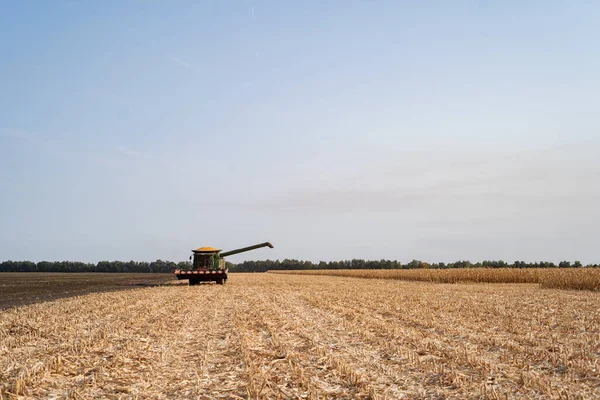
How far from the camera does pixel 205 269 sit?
109 ft

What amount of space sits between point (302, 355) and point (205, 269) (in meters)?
26.1

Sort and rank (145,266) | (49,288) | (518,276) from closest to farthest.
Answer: (49,288) → (518,276) → (145,266)

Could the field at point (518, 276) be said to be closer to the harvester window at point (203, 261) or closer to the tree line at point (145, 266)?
the harvester window at point (203, 261)

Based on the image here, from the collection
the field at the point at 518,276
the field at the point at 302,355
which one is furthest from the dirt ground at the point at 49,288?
the field at the point at 518,276

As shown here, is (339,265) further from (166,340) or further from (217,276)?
→ (166,340)

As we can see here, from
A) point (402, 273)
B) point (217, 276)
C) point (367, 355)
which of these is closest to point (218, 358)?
point (367, 355)

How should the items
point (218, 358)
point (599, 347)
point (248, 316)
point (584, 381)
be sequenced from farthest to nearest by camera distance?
point (248, 316)
point (599, 347)
point (218, 358)
point (584, 381)

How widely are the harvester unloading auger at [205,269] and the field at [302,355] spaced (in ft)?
60.3

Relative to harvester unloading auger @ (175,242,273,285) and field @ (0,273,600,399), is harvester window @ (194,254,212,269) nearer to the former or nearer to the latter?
harvester unloading auger @ (175,242,273,285)

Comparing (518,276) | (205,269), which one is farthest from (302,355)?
(518,276)

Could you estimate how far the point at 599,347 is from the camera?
9102mm

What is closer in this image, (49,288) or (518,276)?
(49,288)

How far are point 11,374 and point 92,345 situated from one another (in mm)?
2085

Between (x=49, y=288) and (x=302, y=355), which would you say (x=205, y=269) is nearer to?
(x=49, y=288)
